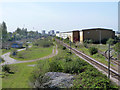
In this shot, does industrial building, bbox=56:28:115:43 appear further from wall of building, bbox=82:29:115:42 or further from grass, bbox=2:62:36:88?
grass, bbox=2:62:36:88

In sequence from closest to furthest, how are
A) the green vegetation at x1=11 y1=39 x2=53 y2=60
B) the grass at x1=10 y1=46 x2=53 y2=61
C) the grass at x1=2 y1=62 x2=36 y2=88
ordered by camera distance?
the grass at x1=2 y1=62 x2=36 y2=88, the grass at x1=10 y1=46 x2=53 y2=61, the green vegetation at x1=11 y1=39 x2=53 y2=60

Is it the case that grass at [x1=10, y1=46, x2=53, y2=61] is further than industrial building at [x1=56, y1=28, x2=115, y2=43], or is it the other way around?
industrial building at [x1=56, y1=28, x2=115, y2=43]

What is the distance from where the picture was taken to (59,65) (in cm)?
1261

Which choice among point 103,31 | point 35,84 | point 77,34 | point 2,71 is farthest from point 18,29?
point 35,84

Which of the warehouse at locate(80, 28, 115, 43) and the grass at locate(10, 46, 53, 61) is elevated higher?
the warehouse at locate(80, 28, 115, 43)

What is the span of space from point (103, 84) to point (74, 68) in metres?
3.60

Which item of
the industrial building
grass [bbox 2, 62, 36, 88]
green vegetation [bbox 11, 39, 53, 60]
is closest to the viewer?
grass [bbox 2, 62, 36, 88]

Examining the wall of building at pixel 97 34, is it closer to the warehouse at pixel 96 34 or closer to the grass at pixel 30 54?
the warehouse at pixel 96 34

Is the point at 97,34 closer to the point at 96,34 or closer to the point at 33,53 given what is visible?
the point at 96,34

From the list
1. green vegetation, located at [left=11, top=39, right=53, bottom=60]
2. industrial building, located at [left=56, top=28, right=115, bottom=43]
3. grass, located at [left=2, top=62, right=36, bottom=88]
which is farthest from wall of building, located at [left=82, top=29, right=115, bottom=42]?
grass, located at [left=2, top=62, right=36, bottom=88]

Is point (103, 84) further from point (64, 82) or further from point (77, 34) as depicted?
point (77, 34)

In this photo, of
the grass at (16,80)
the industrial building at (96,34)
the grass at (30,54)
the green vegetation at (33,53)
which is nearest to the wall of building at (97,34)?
the industrial building at (96,34)

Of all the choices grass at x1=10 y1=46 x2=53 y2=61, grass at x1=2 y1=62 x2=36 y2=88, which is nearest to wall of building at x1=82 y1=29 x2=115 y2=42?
grass at x1=10 y1=46 x2=53 y2=61

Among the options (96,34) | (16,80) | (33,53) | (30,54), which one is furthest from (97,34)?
(16,80)
